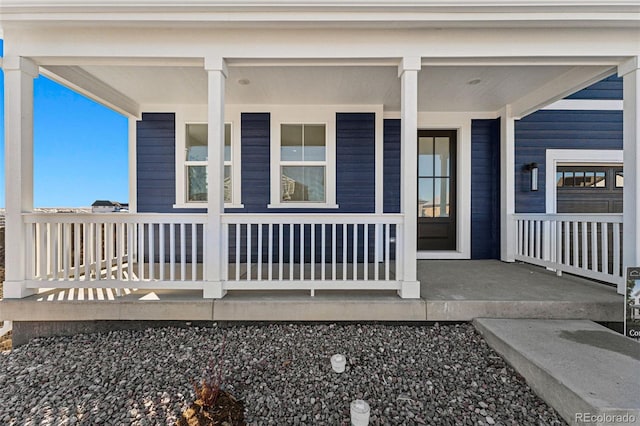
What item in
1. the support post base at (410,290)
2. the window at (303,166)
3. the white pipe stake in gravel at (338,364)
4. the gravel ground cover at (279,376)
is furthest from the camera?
the window at (303,166)

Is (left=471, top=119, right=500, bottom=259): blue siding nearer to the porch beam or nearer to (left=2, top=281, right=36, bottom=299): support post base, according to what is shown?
the porch beam

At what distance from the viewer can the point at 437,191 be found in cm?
487

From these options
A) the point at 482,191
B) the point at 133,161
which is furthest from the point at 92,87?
the point at 482,191

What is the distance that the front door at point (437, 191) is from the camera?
484 cm

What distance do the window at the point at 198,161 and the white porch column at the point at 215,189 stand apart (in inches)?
68.8

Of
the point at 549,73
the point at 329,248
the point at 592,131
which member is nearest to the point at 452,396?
the point at 329,248

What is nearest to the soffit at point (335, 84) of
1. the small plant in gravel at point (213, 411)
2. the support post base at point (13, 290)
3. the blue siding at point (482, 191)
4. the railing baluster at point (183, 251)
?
the blue siding at point (482, 191)

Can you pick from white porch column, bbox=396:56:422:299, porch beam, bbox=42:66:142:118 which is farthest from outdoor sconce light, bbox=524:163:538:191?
porch beam, bbox=42:66:142:118

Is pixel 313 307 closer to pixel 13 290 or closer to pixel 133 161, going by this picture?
pixel 13 290

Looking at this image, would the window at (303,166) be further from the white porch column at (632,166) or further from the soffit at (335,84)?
the white porch column at (632,166)

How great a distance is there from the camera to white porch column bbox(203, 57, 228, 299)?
2.80 m

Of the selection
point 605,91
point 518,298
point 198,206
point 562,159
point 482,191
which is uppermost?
point 605,91

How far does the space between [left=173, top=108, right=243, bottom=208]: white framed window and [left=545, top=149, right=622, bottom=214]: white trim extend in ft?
15.5

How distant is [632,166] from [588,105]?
249 centimetres
